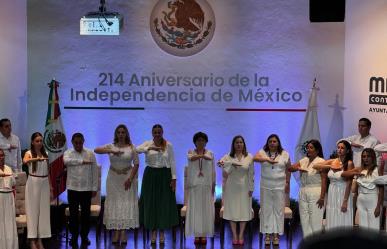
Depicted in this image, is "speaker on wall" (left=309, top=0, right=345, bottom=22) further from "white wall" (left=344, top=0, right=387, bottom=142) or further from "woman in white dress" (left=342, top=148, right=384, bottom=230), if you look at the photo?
"woman in white dress" (left=342, top=148, right=384, bottom=230)

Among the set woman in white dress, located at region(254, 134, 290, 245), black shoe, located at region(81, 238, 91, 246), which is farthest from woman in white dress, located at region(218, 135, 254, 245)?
black shoe, located at region(81, 238, 91, 246)

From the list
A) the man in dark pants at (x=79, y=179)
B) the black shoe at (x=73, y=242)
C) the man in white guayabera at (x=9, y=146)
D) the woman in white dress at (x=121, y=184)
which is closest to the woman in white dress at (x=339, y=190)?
the woman in white dress at (x=121, y=184)

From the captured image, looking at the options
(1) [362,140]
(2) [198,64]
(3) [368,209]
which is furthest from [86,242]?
(1) [362,140]

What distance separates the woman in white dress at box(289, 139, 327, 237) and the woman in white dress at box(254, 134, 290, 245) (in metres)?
0.27

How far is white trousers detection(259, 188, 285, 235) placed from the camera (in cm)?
770

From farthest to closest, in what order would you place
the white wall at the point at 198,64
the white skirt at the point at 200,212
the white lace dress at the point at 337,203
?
1. the white wall at the point at 198,64
2. the white skirt at the point at 200,212
3. the white lace dress at the point at 337,203

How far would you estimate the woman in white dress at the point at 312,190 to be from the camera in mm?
7270

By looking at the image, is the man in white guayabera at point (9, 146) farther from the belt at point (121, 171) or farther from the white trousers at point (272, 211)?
the white trousers at point (272, 211)

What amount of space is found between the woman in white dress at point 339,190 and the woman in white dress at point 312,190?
0.11 meters

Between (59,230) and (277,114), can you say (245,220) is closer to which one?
(277,114)

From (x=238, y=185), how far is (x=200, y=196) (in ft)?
1.66

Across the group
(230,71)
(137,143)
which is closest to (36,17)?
(137,143)

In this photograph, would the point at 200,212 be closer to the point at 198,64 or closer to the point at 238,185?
the point at 238,185

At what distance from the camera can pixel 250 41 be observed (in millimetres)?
9180
